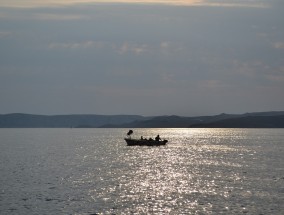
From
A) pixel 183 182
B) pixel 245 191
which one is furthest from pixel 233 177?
Answer: pixel 245 191

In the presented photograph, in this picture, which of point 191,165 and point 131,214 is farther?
point 191,165

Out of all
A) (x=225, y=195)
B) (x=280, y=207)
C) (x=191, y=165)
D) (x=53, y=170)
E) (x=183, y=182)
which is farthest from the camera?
(x=191, y=165)

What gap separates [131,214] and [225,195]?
18870 millimetres

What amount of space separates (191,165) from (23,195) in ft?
190

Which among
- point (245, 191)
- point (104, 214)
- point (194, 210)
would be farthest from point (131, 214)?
point (245, 191)

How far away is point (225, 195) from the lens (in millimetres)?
73688

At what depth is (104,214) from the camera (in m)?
59.8

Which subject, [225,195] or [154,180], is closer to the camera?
[225,195]

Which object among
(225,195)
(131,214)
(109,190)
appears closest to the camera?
(131,214)

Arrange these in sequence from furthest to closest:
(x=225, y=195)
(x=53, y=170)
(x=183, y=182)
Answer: (x=53, y=170) → (x=183, y=182) → (x=225, y=195)

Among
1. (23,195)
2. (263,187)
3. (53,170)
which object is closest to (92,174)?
(53,170)

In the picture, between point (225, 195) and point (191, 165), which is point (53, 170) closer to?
point (191, 165)

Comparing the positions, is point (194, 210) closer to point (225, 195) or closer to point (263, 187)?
point (225, 195)

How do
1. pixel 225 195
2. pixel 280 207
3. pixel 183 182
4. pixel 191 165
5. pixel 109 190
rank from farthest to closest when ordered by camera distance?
pixel 191 165
pixel 183 182
pixel 109 190
pixel 225 195
pixel 280 207
